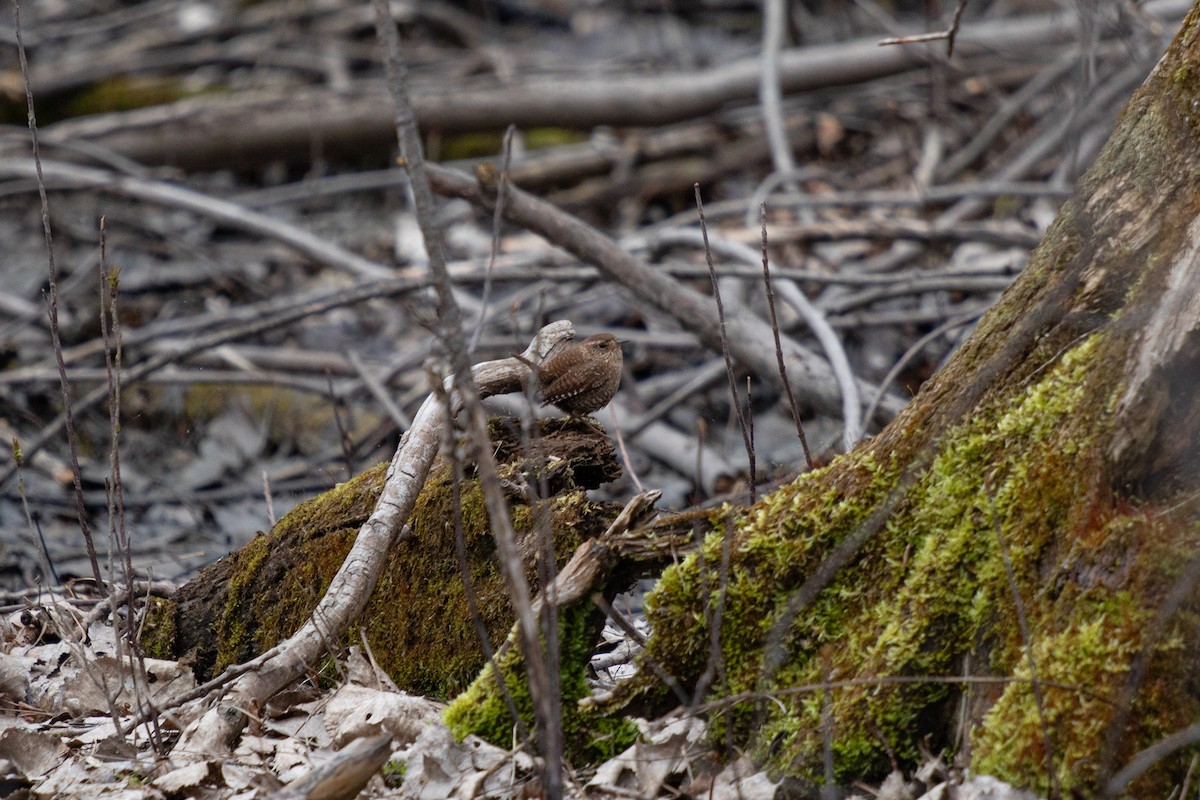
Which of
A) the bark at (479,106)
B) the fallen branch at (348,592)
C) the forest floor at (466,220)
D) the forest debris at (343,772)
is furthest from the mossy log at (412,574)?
the bark at (479,106)

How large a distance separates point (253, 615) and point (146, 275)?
6132 millimetres

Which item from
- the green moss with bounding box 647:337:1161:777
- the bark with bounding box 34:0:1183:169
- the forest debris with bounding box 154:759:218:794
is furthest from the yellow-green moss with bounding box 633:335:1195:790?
the bark with bounding box 34:0:1183:169

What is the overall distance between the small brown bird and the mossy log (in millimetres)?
206

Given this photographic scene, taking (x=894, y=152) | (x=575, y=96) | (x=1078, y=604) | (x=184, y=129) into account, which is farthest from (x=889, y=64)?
(x=1078, y=604)

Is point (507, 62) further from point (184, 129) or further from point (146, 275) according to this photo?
point (146, 275)

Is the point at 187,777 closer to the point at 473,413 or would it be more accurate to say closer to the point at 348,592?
the point at 348,592

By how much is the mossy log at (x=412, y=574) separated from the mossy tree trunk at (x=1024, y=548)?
0.65m

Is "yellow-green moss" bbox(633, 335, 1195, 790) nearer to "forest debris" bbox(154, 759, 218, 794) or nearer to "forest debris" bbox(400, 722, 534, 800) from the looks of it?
"forest debris" bbox(400, 722, 534, 800)

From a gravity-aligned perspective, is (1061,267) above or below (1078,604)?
above

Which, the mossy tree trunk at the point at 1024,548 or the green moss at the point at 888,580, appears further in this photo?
the green moss at the point at 888,580

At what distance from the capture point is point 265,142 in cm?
895

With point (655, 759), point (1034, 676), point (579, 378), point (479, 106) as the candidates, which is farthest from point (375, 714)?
point (479, 106)

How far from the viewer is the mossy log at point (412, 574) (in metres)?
3.13

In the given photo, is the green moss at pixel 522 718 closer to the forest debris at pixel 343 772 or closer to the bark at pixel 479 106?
the forest debris at pixel 343 772
